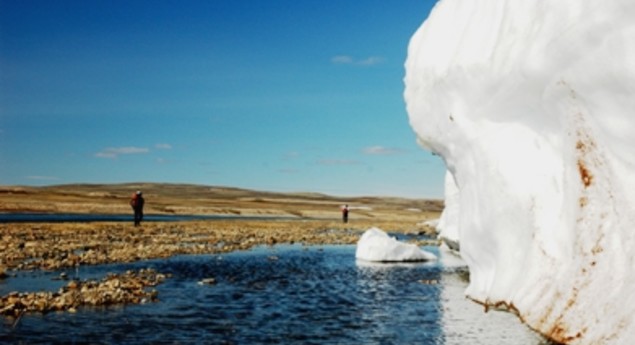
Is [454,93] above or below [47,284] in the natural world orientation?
above

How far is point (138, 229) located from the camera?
52.3m

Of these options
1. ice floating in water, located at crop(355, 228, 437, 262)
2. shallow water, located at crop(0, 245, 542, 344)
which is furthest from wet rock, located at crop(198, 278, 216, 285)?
ice floating in water, located at crop(355, 228, 437, 262)

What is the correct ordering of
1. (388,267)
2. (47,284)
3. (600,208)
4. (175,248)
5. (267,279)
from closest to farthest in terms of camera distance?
(600,208), (47,284), (267,279), (388,267), (175,248)

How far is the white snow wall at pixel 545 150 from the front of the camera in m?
12.6

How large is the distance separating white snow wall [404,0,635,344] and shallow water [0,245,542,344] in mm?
1661

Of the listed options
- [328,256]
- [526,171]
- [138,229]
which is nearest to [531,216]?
[526,171]

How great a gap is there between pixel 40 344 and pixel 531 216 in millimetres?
12341

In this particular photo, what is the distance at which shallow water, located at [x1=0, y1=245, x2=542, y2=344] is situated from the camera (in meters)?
15.5

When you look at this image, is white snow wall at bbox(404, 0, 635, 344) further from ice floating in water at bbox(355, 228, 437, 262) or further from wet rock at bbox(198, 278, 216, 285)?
ice floating in water at bbox(355, 228, 437, 262)

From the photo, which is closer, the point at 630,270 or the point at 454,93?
the point at 630,270

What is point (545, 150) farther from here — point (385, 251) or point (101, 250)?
point (101, 250)

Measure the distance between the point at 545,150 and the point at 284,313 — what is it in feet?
29.0

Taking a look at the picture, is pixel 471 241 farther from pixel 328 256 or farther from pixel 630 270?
pixel 328 256

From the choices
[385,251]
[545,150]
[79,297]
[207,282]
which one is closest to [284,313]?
[79,297]
